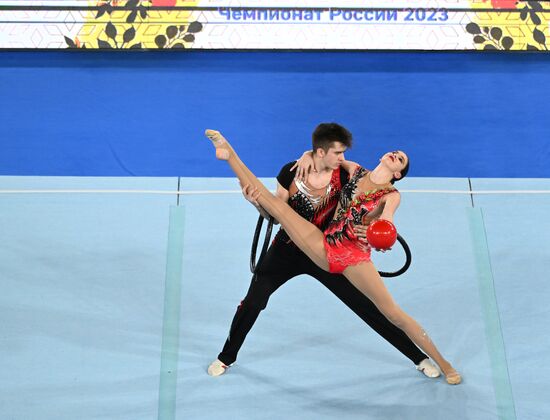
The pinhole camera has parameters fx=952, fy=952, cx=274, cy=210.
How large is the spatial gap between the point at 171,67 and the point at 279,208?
2925 mm

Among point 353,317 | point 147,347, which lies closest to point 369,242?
point 353,317

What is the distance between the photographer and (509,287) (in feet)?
20.1

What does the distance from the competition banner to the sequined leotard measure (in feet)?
9.51

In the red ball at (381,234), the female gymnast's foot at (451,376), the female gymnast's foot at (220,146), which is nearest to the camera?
the red ball at (381,234)

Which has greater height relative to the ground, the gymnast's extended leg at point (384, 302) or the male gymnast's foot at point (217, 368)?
the gymnast's extended leg at point (384, 302)

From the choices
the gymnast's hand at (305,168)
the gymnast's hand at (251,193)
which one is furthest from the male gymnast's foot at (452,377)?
the gymnast's hand at (251,193)

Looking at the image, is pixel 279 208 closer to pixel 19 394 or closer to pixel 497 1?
pixel 19 394

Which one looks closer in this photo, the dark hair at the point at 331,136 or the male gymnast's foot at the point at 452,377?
the dark hair at the point at 331,136

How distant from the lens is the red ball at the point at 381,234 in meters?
4.74

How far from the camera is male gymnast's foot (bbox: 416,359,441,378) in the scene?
5.54m

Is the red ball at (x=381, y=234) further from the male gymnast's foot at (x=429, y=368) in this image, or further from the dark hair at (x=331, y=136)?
the male gymnast's foot at (x=429, y=368)

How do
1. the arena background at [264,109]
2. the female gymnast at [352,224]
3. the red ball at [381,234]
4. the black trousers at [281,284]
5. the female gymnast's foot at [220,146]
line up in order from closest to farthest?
the red ball at [381,234], the female gymnast's foot at [220,146], the female gymnast at [352,224], the black trousers at [281,284], the arena background at [264,109]

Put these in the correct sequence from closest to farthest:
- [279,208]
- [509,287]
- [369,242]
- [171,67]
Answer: [369,242] < [279,208] < [509,287] < [171,67]

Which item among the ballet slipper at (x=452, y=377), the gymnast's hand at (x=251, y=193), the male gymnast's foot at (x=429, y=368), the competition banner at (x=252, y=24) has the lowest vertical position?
the ballet slipper at (x=452, y=377)
